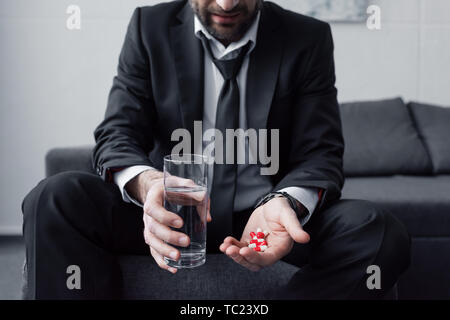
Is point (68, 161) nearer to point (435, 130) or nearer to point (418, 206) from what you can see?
point (418, 206)

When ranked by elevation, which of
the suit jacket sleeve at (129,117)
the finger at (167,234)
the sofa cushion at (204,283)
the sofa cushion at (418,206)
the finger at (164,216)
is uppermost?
the suit jacket sleeve at (129,117)

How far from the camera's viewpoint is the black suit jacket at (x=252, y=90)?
1.41 meters

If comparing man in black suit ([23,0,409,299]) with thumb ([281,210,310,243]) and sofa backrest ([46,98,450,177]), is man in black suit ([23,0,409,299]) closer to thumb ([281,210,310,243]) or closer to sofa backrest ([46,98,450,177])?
thumb ([281,210,310,243])

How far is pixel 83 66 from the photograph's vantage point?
9.04ft

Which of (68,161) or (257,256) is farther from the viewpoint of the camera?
(68,161)

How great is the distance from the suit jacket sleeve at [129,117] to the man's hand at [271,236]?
31cm

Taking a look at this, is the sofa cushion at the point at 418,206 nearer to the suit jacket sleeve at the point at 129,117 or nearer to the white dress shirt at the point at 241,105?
the white dress shirt at the point at 241,105

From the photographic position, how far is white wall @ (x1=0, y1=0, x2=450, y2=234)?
8.92 feet

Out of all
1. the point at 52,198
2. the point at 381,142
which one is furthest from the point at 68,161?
the point at 381,142

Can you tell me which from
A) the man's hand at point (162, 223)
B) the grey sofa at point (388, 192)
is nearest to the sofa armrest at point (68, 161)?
the grey sofa at point (388, 192)

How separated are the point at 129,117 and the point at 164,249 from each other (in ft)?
1.66

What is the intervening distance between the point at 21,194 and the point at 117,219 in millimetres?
1781
